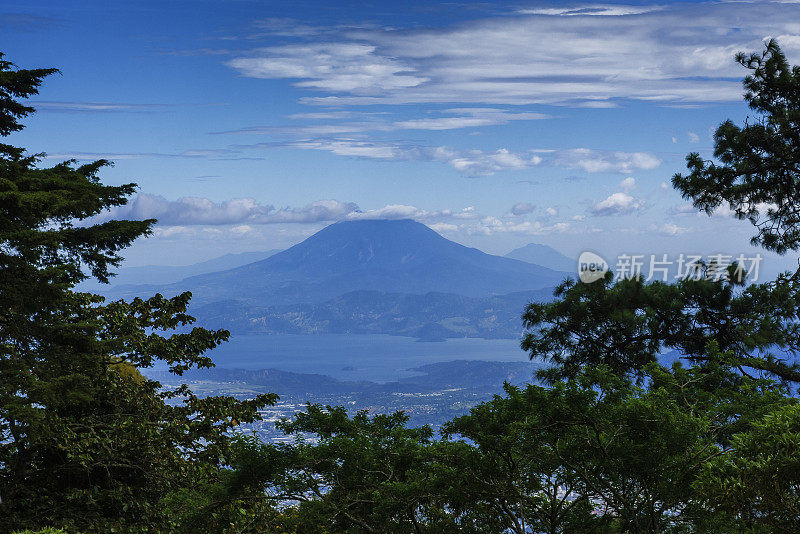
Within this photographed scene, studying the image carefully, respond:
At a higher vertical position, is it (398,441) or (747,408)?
(747,408)

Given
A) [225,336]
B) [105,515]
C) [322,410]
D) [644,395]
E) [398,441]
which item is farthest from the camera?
[225,336]

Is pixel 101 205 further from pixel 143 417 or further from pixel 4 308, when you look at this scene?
pixel 143 417

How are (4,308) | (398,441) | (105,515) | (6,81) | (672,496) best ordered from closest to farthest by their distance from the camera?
(672,496) → (398,441) → (4,308) → (105,515) → (6,81)

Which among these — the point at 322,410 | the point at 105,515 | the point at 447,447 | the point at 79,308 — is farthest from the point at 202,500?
the point at 79,308

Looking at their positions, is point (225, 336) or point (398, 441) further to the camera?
point (225, 336)

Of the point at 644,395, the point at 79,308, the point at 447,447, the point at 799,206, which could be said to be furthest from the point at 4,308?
the point at 799,206

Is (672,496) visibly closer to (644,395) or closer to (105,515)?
(644,395)

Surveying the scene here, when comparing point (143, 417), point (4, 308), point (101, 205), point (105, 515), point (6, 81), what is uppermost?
point (6, 81)
